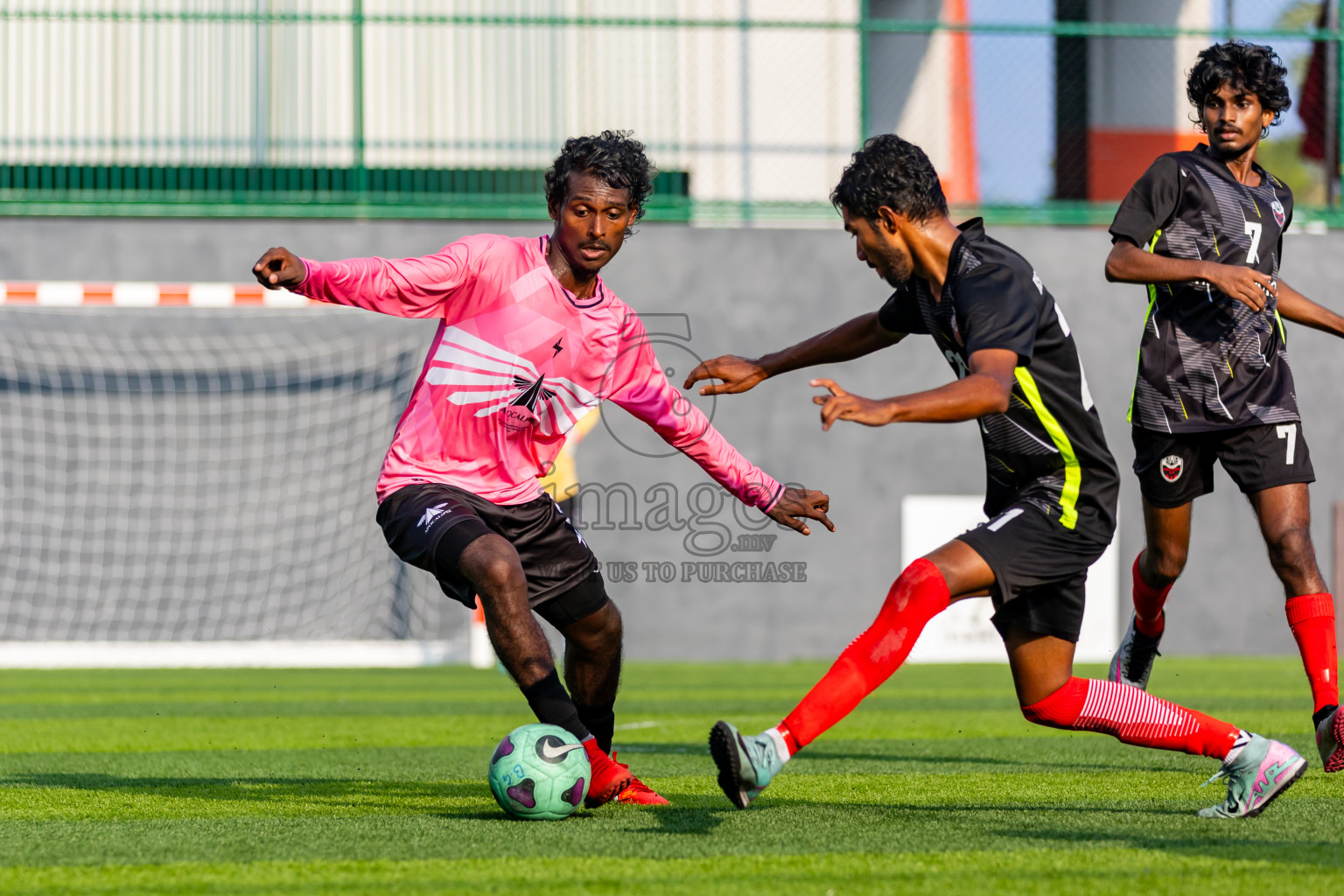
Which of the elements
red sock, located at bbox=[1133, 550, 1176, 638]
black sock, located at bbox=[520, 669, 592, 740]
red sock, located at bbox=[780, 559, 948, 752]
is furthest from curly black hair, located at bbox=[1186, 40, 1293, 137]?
black sock, located at bbox=[520, 669, 592, 740]

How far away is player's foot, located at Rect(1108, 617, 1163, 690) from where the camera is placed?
5.48m

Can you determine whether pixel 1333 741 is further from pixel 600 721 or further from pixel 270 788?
pixel 270 788

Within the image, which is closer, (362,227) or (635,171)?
(635,171)

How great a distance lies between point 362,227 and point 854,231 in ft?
31.0

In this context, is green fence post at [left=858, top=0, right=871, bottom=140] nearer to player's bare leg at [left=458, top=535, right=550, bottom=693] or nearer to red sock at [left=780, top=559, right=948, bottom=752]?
player's bare leg at [left=458, top=535, right=550, bottom=693]

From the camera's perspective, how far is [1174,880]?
10.1 ft

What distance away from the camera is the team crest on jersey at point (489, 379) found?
445 cm

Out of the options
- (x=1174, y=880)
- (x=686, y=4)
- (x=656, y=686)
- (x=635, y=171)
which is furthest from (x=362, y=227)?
(x=1174, y=880)

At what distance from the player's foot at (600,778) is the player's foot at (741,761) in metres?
0.93

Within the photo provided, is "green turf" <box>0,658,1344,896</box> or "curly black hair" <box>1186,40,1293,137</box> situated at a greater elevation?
"curly black hair" <box>1186,40,1293,137</box>

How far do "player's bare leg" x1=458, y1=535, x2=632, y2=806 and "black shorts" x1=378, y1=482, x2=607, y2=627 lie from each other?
8 centimetres

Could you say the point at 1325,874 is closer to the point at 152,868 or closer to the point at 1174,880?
the point at 1174,880

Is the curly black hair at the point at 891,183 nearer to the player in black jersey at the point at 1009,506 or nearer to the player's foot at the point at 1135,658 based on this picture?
the player in black jersey at the point at 1009,506

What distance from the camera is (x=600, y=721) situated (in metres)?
4.75
